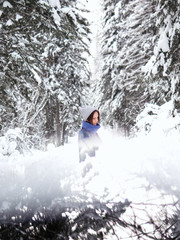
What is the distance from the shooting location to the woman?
3770mm

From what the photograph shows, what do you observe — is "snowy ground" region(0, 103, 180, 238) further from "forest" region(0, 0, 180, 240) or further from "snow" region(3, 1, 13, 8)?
"snow" region(3, 1, 13, 8)

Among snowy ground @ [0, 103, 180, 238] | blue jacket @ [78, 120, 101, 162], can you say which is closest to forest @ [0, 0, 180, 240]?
snowy ground @ [0, 103, 180, 238]

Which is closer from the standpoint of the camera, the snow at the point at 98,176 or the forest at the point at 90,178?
the forest at the point at 90,178

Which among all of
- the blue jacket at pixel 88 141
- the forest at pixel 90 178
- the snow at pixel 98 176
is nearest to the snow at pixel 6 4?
the forest at pixel 90 178

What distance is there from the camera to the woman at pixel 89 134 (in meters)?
3.77

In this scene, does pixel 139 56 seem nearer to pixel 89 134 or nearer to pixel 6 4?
pixel 6 4

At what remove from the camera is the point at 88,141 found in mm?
3844

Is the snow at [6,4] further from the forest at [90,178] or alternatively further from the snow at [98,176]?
the snow at [98,176]

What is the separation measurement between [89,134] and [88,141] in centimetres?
19

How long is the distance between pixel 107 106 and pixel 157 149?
10988 mm

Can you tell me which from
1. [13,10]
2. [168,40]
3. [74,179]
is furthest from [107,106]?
[74,179]

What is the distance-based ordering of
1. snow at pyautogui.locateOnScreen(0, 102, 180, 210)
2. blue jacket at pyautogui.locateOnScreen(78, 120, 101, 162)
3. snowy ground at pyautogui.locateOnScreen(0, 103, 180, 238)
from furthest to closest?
blue jacket at pyautogui.locateOnScreen(78, 120, 101, 162) < snow at pyautogui.locateOnScreen(0, 102, 180, 210) < snowy ground at pyautogui.locateOnScreen(0, 103, 180, 238)

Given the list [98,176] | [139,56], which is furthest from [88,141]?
[139,56]

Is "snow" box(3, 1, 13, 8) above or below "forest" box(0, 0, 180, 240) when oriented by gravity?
above
